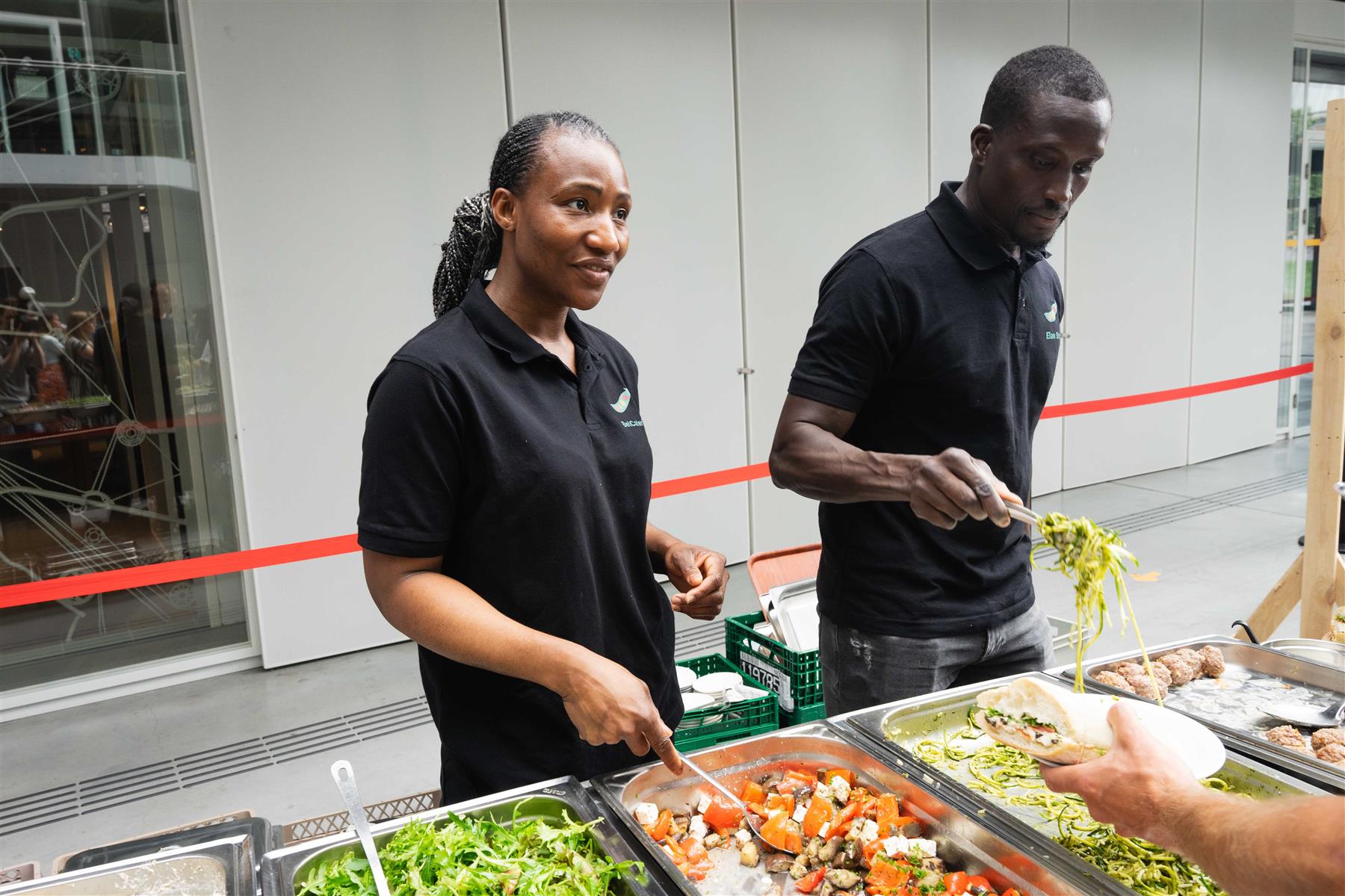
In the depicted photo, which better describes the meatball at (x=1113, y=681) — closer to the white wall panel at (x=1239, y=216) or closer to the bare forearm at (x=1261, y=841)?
the bare forearm at (x=1261, y=841)

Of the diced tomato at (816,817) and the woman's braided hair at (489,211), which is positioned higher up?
the woman's braided hair at (489,211)

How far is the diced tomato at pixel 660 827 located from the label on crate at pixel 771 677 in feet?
5.67

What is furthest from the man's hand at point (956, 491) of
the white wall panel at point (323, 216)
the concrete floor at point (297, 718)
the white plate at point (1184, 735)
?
the white wall panel at point (323, 216)

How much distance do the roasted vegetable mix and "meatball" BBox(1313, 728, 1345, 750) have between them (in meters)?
0.81

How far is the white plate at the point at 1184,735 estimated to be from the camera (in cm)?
152

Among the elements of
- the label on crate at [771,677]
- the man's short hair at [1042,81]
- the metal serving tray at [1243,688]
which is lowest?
the label on crate at [771,677]

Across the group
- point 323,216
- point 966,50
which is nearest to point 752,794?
point 323,216

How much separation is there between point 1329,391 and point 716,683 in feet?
7.30

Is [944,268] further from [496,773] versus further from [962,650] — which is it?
[496,773]

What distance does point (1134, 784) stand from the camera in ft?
4.08

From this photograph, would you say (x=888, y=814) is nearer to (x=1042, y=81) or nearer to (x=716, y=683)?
(x=1042, y=81)

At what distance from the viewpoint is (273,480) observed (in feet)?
15.5

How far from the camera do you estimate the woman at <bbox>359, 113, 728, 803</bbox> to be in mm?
1507

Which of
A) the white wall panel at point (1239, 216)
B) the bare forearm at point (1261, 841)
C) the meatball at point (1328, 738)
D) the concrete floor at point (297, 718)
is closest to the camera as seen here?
the bare forearm at point (1261, 841)
